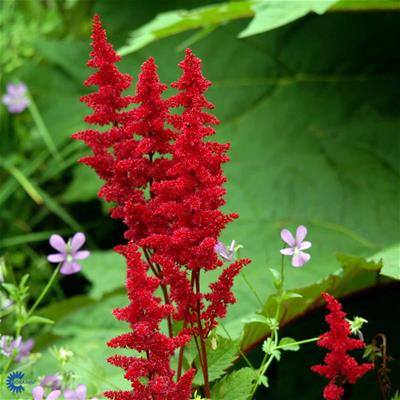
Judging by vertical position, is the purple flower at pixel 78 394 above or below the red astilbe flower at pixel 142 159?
below

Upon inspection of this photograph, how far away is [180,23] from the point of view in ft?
6.75

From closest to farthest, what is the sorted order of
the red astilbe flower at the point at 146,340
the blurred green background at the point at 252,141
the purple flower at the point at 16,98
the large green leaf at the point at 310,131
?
the red astilbe flower at the point at 146,340
the blurred green background at the point at 252,141
the large green leaf at the point at 310,131
the purple flower at the point at 16,98

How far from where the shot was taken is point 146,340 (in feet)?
3.13

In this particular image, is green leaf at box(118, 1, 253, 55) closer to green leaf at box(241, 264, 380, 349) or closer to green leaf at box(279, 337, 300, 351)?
green leaf at box(241, 264, 380, 349)

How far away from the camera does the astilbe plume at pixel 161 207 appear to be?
0.96 m

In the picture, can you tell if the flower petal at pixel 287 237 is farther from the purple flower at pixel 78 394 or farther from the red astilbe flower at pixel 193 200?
the purple flower at pixel 78 394

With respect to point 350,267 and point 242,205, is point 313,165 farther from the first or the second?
point 350,267

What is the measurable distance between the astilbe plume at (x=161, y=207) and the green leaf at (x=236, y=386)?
0.10ft

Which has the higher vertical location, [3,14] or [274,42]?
[3,14]

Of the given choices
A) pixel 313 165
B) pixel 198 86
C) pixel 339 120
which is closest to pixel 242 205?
pixel 313 165

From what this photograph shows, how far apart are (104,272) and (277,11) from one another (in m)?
0.82

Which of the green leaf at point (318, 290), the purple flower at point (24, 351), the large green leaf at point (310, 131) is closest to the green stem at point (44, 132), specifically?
the large green leaf at point (310, 131)

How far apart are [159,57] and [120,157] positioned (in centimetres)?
164

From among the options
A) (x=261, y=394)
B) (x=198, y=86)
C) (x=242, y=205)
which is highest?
(x=198, y=86)
